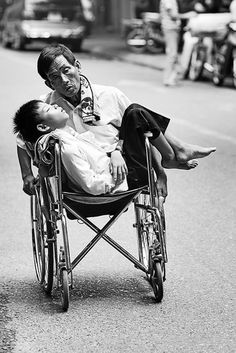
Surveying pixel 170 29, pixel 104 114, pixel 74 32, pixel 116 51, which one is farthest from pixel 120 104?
pixel 116 51

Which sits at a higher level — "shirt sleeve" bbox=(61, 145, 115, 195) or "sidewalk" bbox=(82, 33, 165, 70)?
"shirt sleeve" bbox=(61, 145, 115, 195)

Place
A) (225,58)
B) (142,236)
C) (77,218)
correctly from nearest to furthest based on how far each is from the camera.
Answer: (77,218), (142,236), (225,58)

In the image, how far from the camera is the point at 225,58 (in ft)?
60.4

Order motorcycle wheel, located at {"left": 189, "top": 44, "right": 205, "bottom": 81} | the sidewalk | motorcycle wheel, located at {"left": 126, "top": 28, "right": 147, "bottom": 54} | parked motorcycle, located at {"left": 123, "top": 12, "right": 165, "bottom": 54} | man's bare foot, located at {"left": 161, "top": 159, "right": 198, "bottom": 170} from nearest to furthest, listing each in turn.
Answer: man's bare foot, located at {"left": 161, "top": 159, "right": 198, "bottom": 170}, motorcycle wheel, located at {"left": 189, "top": 44, "right": 205, "bottom": 81}, the sidewalk, parked motorcycle, located at {"left": 123, "top": 12, "right": 165, "bottom": 54}, motorcycle wheel, located at {"left": 126, "top": 28, "right": 147, "bottom": 54}

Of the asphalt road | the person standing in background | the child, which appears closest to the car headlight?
the person standing in background

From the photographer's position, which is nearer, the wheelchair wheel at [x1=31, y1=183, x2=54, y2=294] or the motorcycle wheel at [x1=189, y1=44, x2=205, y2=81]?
the wheelchair wheel at [x1=31, y1=183, x2=54, y2=294]

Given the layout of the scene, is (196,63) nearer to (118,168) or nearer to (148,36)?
(148,36)

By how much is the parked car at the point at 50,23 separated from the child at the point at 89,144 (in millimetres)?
22747

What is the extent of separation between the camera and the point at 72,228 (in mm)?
8008

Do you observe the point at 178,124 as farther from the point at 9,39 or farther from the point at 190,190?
the point at 9,39

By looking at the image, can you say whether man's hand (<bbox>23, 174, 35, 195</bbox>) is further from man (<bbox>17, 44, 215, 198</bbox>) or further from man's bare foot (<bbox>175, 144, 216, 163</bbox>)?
man's bare foot (<bbox>175, 144, 216, 163</bbox>)

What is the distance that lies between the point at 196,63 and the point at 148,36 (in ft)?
22.0

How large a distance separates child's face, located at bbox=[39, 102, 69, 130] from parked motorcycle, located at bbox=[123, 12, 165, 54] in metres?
20.7

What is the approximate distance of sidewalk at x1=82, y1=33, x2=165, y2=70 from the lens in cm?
2470
